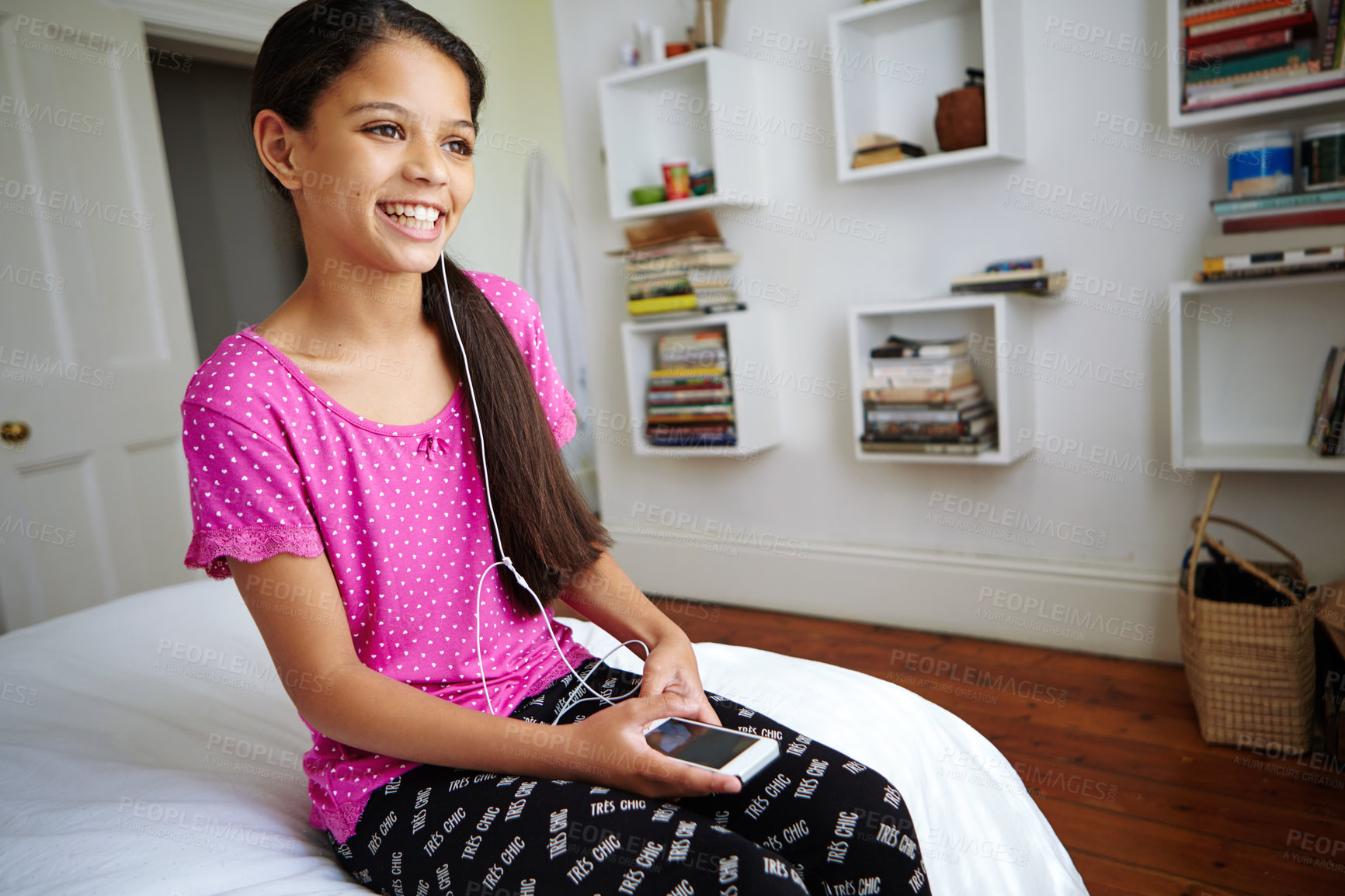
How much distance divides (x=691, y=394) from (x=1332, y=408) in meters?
1.70

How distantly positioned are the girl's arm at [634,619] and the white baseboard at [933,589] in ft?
5.69

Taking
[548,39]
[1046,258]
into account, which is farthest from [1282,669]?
[548,39]

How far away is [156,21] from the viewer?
2883 mm

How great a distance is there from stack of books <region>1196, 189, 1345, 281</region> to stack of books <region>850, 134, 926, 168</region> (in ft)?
2.56

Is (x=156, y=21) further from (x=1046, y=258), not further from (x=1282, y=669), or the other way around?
(x=1282, y=669)

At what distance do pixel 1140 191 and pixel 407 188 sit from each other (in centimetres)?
204

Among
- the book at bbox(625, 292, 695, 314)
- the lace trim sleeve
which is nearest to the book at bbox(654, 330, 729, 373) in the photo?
the book at bbox(625, 292, 695, 314)

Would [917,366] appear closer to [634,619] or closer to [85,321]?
[634,619]

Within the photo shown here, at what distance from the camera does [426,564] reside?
1098mm

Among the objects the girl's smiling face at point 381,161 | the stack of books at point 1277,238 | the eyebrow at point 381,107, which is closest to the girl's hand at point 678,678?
the girl's smiling face at point 381,161

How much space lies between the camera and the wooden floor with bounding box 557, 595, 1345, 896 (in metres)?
1.63

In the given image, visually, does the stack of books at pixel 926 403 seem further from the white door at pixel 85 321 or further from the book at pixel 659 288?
the white door at pixel 85 321

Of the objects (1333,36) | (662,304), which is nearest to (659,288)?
(662,304)

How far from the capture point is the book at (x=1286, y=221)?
1937mm
